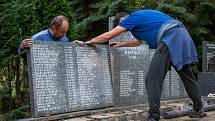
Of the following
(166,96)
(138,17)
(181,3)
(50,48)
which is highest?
(181,3)

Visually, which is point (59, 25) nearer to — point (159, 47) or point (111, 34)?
point (111, 34)

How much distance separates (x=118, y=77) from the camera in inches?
226

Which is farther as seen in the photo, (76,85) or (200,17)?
(200,17)

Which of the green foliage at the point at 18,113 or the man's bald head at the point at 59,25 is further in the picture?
the man's bald head at the point at 59,25

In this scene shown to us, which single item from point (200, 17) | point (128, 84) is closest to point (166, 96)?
point (128, 84)

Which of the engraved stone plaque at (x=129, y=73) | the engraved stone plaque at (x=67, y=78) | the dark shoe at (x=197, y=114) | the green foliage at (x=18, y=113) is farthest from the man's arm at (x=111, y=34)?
the dark shoe at (x=197, y=114)

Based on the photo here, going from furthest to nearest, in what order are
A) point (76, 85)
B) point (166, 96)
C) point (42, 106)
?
point (166, 96), point (76, 85), point (42, 106)

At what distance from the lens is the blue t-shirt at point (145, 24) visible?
4.70 metres

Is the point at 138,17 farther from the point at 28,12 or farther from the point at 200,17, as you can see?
the point at 200,17

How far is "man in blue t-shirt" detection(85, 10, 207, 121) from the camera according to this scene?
14.9 feet

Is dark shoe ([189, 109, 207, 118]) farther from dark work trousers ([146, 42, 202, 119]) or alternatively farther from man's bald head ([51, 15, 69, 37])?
man's bald head ([51, 15, 69, 37])

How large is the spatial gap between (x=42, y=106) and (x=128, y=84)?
173 centimetres

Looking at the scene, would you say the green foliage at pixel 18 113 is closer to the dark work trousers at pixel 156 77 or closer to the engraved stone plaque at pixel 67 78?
the engraved stone plaque at pixel 67 78

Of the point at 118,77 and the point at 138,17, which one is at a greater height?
the point at 138,17
